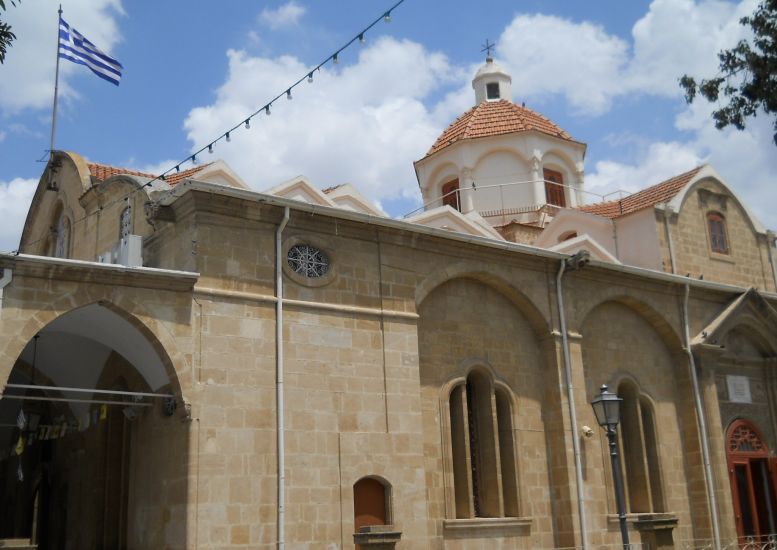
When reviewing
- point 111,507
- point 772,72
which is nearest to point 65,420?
point 111,507

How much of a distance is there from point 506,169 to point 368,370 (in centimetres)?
1321

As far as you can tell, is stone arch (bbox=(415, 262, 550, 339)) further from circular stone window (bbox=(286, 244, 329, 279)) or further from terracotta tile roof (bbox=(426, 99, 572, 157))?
terracotta tile roof (bbox=(426, 99, 572, 157))

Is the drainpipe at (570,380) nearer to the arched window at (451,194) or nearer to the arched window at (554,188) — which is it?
the arched window at (451,194)

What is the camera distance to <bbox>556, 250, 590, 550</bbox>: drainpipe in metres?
17.4

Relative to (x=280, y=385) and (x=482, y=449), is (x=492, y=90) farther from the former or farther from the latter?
(x=280, y=385)

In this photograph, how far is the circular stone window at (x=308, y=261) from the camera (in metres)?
15.3

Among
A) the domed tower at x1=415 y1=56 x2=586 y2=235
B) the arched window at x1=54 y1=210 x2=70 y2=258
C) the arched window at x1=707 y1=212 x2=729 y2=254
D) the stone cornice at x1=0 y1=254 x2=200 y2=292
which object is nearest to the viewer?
the stone cornice at x1=0 y1=254 x2=200 y2=292

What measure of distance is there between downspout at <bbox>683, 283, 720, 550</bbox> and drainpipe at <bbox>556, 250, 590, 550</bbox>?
3.92 metres

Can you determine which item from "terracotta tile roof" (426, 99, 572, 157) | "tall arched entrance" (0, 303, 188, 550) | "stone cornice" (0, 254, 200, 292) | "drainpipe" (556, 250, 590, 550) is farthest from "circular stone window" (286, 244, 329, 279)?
"terracotta tile roof" (426, 99, 572, 157)

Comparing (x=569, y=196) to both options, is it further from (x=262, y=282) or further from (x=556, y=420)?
(x=262, y=282)

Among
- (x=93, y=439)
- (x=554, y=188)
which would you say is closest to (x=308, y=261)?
(x=93, y=439)

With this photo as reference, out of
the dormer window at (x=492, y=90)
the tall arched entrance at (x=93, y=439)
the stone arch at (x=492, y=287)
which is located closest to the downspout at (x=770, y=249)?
the stone arch at (x=492, y=287)

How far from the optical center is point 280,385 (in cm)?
1428

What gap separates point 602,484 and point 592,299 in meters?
3.91
